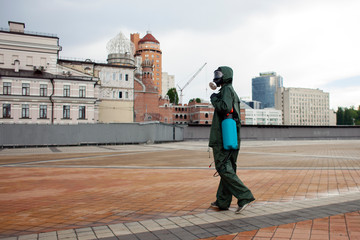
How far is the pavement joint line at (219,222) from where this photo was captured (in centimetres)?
351

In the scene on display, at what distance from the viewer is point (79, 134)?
30094mm

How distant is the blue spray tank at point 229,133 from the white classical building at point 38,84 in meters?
46.1

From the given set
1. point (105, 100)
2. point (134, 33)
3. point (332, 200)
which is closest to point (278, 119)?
point (134, 33)

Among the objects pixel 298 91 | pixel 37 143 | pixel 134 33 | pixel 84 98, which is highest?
pixel 134 33

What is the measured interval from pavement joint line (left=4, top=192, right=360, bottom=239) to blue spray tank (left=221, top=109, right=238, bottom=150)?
100 centimetres

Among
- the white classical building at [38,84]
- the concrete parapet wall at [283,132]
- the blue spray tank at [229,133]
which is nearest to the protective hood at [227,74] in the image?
the blue spray tank at [229,133]

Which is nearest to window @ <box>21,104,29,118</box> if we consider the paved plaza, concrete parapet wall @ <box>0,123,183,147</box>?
concrete parapet wall @ <box>0,123,183,147</box>

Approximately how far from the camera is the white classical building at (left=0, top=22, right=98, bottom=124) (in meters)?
44.0

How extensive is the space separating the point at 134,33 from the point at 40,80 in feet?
424

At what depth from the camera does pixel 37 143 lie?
93.8ft

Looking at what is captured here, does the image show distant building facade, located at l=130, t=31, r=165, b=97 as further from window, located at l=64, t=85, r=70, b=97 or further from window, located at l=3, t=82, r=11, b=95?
window, located at l=3, t=82, r=11, b=95

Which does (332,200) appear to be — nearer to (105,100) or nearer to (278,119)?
(105,100)

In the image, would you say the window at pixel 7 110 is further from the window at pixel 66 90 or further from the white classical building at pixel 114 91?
the white classical building at pixel 114 91

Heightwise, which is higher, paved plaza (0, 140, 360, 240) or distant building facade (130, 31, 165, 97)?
distant building facade (130, 31, 165, 97)
